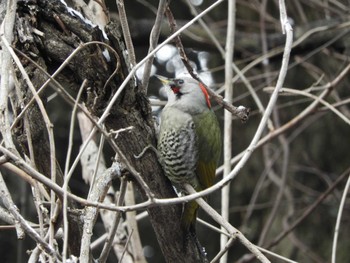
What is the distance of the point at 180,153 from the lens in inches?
131

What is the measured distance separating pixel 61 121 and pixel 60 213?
4.09 m

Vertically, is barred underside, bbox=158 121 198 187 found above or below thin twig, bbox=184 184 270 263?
Answer: above

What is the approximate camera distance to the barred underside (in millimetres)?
2919

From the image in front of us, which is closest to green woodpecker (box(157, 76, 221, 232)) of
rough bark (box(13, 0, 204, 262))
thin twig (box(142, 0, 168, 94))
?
thin twig (box(142, 0, 168, 94))

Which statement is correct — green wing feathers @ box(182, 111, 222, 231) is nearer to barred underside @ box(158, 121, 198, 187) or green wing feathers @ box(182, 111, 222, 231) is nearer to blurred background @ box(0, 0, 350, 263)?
barred underside @ box(158, 121, 198, 187)

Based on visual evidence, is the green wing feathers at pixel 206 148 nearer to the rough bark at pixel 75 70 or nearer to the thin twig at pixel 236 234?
the rough bark at pixel 75 70

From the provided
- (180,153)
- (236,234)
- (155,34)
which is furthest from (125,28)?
(180,153)

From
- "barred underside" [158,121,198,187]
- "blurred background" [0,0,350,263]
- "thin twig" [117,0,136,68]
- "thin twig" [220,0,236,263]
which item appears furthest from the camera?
"blurred background" [0,0,350,263]

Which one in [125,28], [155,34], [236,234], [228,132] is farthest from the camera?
[228,132]

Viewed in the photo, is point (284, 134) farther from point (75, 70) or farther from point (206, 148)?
point (75, 70)

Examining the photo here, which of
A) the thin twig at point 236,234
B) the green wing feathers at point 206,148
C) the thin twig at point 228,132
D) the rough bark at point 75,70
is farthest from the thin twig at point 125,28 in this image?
the green wing feathers at point 206,148

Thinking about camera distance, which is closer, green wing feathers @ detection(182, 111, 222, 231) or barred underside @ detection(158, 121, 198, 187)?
barred underside @ detection(158, 121, 198, 187)

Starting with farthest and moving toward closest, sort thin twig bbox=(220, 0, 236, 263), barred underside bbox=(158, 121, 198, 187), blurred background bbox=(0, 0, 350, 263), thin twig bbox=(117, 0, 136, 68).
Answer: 1. blurred background bbox=(0, 0, 350, 263)
2. barred underside bbox=(158, 121, 198, 187)
3. thin twig bbox=(220, 0, 236, 263)
4. thin twig bbox=(117, 0, 136, 68)

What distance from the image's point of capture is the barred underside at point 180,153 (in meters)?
2.92
